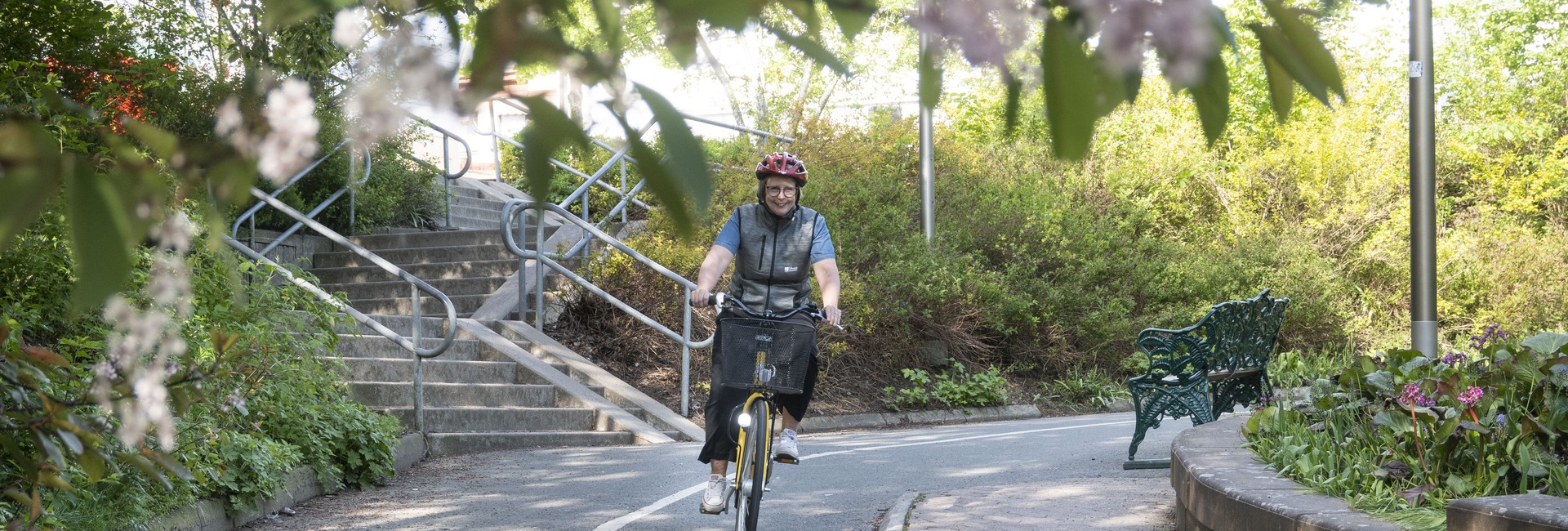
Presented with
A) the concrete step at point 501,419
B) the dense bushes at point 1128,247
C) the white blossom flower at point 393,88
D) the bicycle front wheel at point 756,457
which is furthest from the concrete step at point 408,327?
the white blossom flower at point 393,88

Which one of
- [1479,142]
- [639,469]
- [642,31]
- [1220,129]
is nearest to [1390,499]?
[1220,129]

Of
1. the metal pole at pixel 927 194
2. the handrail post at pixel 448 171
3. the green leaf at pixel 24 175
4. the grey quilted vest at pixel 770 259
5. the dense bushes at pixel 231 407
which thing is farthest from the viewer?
the handrail post at pixel 448 171

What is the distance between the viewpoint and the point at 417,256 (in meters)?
12.2

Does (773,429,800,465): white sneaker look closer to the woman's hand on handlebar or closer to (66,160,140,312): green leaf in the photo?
the woman's hand on handlebar

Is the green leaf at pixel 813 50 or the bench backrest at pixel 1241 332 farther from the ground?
the green leaf at pixel 813 50

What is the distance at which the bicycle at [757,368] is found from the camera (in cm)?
460

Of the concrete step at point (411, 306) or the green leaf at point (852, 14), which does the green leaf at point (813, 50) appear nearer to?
the green leaf at point (852, 14)

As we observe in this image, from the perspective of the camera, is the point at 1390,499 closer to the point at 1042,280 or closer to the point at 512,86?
the point at 512,86

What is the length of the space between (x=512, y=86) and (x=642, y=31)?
0.14m

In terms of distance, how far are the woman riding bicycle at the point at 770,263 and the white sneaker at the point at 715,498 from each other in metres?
0.05

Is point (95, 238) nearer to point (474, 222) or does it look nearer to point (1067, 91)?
point (1067, 91)

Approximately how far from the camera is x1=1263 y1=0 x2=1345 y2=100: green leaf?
785 mm

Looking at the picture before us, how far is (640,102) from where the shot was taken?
682mm

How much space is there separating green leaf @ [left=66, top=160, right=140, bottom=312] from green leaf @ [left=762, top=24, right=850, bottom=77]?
382 millimetres
